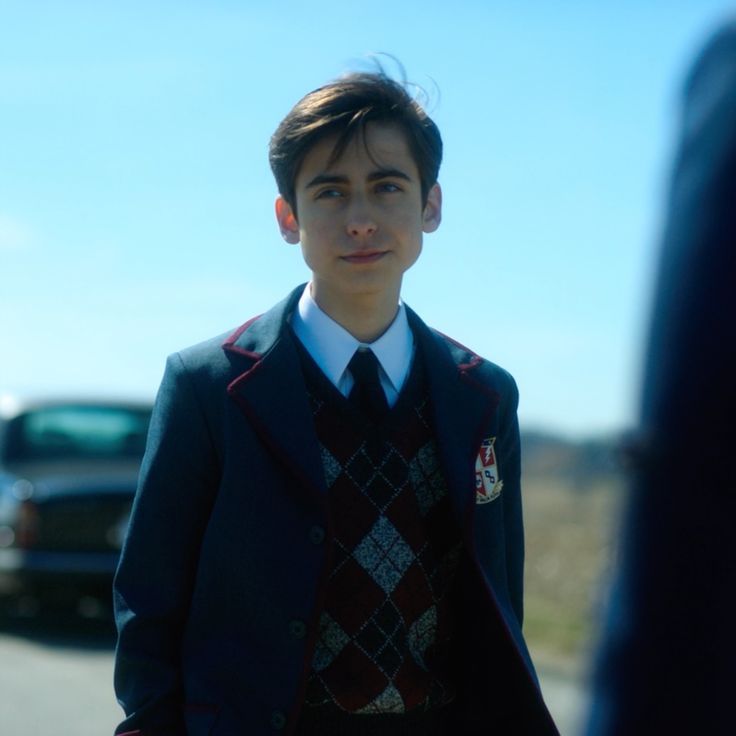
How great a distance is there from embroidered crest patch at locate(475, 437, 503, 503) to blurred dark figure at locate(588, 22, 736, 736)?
1457mm

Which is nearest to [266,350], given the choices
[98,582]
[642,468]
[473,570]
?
[473,570]

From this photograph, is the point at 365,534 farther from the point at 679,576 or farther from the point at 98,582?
the point at 98,582

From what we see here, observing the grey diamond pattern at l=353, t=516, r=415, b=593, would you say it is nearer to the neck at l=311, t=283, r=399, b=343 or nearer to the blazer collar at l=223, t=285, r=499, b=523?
the blazer collar at l=223, t=285, r=499, b=523

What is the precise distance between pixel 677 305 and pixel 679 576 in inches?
9.0

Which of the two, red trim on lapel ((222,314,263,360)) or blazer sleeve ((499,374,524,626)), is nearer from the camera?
red trim on lapel ((222,314,263,360))

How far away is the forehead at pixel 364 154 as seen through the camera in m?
2.79

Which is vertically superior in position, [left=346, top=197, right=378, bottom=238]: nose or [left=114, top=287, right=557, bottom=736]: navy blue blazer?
[left=346, top=197, right=378, bottom=238]: nose

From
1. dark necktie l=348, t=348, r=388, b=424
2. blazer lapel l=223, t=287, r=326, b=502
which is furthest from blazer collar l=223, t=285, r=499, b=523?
dark necktie l=348, t=348, r=388, b=424

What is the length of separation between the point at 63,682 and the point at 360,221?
248 inches

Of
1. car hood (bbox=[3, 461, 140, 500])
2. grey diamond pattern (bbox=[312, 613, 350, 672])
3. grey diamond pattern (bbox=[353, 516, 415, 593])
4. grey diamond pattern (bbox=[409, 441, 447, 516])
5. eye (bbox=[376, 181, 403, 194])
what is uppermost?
car hood (bbox=[3, 461, 140, 500])

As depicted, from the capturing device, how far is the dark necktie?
278 centimetres

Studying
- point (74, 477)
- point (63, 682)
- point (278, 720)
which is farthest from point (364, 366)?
point (74, 477)

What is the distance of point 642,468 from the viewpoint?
4.19 ft

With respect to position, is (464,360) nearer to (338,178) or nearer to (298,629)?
(338,178)
